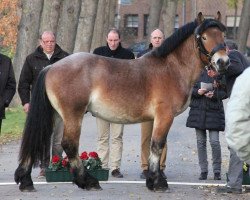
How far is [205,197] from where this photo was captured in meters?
12.5

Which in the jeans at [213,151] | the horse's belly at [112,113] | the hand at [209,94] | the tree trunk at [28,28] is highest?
the tree trunk at [28,28]

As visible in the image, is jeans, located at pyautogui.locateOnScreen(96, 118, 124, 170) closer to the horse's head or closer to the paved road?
the paved road

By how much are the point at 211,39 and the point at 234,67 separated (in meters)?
0.52

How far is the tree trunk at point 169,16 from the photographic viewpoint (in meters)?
52.4

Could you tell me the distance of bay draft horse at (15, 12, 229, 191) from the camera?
12781mm

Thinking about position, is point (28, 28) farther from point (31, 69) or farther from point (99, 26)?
point (31, 69)

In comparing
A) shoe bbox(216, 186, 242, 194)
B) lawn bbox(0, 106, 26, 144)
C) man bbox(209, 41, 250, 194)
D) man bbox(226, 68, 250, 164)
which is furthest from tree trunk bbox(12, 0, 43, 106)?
man bbox(226, 68, 250, 164)

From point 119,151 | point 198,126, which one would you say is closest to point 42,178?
point 119,151

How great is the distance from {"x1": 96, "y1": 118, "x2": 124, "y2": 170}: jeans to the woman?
44.7 inches

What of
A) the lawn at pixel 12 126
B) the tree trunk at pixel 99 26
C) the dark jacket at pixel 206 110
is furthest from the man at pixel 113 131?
the tree trunk at pixel 99 26

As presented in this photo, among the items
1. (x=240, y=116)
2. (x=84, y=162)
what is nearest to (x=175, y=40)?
(x=84, y=162)

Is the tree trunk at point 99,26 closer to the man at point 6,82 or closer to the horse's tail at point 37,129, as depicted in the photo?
the man at point 6,82

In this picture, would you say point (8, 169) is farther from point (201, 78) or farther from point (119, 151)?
point (201, 78)

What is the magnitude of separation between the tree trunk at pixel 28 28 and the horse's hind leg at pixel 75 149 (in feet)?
51.3
